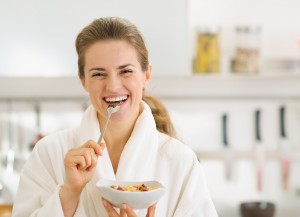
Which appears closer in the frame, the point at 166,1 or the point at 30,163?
the point at 30,163

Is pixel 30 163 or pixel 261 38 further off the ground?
pixel 261 38

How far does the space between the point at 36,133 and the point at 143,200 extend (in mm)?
1640

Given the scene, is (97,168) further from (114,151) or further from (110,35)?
(110,35)

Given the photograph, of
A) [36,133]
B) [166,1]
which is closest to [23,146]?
[36,133]

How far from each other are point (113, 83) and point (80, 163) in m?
0.24

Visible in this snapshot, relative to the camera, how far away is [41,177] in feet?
5.74

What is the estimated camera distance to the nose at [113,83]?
1.59 meters

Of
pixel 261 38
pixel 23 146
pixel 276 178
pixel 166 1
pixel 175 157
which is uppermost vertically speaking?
pixel 166 1

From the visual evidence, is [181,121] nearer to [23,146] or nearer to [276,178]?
[276,178]

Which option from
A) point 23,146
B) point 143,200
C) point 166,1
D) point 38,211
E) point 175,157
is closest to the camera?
point 143,200

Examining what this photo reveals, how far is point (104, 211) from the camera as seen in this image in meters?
1.68

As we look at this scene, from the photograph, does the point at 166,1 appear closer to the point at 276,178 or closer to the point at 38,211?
the point at 276,178

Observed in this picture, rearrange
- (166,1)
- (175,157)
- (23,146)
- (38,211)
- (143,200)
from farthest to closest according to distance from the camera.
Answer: (23,146)
(166,1)
(175,157)
(38,211)
(143,200)

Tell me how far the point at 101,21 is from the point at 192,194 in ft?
1.86
